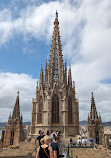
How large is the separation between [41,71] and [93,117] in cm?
1740

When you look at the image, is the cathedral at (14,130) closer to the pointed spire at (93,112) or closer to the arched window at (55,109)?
the arched window at (55,109)

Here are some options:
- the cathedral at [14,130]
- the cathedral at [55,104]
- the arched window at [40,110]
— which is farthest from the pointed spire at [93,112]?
the cathedral at [14,130]

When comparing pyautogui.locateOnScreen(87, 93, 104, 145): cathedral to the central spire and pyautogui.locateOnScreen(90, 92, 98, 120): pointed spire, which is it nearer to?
pyautogui.locateOnScreen(90, 92, 98, 120): pointed spire

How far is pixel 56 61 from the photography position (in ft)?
140

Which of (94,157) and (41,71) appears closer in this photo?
(94,157)

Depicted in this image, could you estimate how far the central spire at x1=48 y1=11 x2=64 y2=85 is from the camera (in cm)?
3900

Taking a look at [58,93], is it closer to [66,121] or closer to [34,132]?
[66,121]

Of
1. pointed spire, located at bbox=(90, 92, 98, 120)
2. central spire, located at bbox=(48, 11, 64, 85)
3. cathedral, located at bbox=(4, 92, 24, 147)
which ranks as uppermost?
central spire, located at bbox=(48, 11, 64, 85)

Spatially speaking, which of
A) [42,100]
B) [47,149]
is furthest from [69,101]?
[47,149]

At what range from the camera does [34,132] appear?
115ft

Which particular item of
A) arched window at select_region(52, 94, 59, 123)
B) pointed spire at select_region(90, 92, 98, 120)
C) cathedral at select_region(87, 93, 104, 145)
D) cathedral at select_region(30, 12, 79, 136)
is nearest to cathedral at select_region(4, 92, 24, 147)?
cathedral at select_region(30, 12, 79, 136)

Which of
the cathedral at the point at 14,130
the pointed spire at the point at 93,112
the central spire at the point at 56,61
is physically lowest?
the cathedral at the point at 14,130

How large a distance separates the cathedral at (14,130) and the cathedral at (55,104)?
11.5ft

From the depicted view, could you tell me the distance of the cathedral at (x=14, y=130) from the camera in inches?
1377
